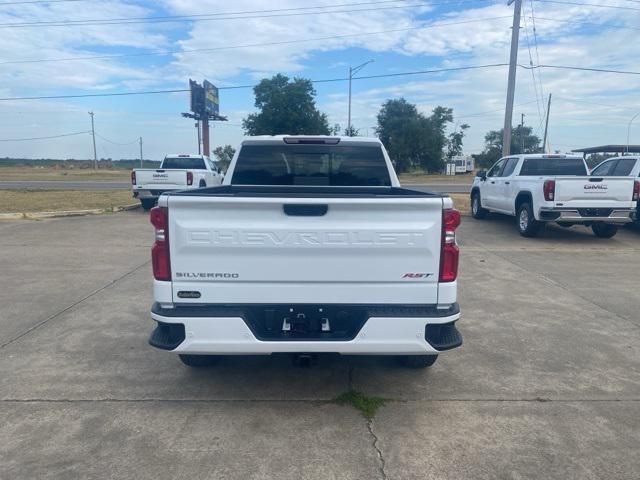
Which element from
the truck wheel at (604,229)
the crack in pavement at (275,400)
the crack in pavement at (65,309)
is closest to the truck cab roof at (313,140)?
the crack in pavement at (275,400)

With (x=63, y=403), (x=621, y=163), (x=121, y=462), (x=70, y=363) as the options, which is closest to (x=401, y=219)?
(x=121, y=462)

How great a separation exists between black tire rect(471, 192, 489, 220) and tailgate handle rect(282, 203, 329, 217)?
12.9 metres

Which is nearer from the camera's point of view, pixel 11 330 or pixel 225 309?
pixel 225 309

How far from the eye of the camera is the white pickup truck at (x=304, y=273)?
11.5 ft

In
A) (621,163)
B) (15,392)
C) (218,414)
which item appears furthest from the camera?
(621,163)

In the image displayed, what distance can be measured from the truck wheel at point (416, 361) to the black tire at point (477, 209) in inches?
462

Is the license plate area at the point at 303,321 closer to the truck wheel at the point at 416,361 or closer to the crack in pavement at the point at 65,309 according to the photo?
the truck wheel at the point at 416,361

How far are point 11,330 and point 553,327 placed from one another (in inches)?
236

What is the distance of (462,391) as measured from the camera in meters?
4.28

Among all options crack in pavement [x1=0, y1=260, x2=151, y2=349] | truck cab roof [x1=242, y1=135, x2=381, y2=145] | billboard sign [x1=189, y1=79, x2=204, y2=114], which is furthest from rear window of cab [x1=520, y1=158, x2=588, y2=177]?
billboard sign [x1=189, y1=79, x2=204, y2=114]

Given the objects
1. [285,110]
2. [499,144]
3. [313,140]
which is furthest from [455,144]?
[313,140]

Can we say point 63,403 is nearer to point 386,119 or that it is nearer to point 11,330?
point 11,330

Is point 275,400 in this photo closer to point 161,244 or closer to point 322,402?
point 322,402

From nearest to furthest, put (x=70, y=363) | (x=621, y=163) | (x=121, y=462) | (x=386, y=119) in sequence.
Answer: (x=121, y=462) < (x=70, y=363) < (x=621, y=163) < (x=386, y=119)
